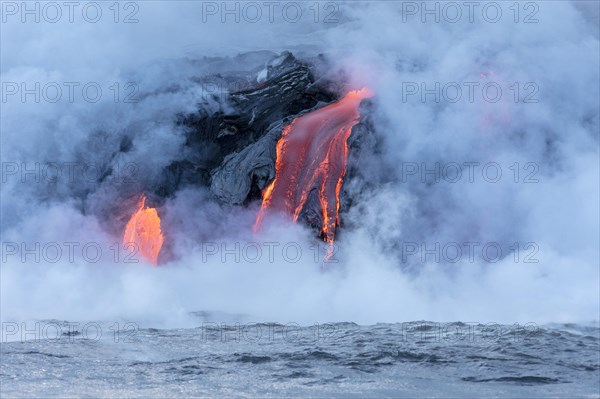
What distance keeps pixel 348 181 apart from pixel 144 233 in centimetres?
350

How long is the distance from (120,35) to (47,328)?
6983 mm

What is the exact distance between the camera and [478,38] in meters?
16.8

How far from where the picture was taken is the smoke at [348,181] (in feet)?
45.3

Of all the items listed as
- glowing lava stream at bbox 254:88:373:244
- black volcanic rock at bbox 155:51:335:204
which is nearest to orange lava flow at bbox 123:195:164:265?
black volcanic rock at bbox 155:51:335:204

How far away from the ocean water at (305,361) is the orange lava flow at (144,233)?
3.58m

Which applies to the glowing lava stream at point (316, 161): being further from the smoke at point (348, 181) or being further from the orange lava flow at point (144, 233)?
the orange lava flow at point (144, 233)

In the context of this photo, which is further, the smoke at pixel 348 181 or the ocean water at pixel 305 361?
the smoke at pixel 348 181

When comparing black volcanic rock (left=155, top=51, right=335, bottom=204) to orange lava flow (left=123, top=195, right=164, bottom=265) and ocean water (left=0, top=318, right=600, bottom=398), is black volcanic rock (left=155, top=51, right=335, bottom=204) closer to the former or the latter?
orange lava flow (left=123, top=195, right=164, bottom=265)

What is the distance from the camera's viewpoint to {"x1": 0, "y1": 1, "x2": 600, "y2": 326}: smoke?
13.8 m

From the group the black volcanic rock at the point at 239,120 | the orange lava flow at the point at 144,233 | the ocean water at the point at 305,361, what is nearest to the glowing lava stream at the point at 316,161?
the black volcanic rock at the point at 239,120

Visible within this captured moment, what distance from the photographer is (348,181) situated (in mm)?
16062

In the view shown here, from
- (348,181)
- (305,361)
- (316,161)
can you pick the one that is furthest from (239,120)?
(305,361)

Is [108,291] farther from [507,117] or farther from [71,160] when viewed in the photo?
[507,117]

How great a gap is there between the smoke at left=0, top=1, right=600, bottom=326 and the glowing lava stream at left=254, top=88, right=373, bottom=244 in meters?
0.34
